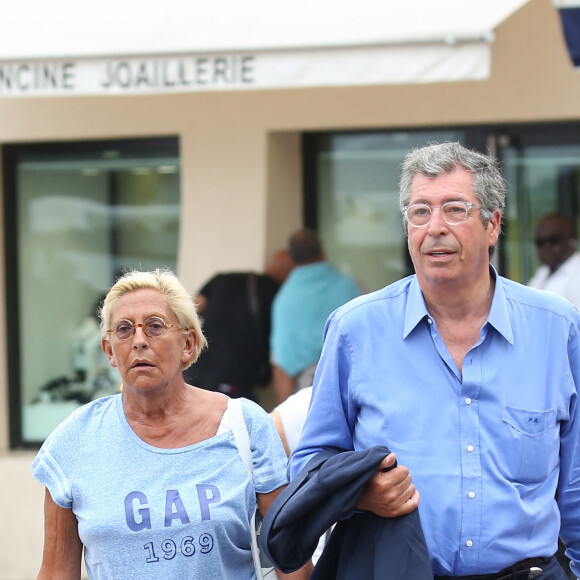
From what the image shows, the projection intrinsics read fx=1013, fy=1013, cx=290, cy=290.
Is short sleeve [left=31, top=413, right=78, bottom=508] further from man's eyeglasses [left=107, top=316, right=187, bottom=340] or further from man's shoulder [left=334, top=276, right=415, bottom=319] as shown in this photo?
man's shoulder [left=334, top=276, right=415, bottom=319]

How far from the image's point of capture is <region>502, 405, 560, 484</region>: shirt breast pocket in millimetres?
2344

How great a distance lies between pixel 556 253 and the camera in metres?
5.77

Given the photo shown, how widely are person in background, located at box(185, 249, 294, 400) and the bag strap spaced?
3.12 m

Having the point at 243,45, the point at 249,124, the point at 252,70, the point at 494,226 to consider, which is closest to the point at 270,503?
the point at 494,226

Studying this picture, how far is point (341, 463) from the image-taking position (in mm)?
2268

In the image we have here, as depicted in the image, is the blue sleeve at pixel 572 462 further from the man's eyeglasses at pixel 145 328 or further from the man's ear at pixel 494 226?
the man's eyeglasses at pixel 145 328

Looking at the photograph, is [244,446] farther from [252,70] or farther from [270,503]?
[252,70]

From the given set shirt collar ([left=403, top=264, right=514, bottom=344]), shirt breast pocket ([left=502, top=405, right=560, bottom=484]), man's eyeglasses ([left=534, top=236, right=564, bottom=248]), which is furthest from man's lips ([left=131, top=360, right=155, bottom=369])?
man's eyeglasses ([left=534, top=236, right=564, bottom=248])

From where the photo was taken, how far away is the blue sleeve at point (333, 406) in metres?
2.46

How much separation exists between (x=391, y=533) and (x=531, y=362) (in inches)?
20.9

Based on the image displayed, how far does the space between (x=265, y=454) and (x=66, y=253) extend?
14.3 ft

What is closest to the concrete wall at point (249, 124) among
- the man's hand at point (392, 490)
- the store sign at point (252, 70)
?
the store sign at point (252, 70)

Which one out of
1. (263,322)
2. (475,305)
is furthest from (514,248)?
(475,305)

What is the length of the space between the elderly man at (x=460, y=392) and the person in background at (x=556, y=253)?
3048 mm
